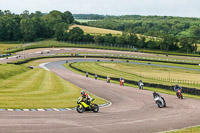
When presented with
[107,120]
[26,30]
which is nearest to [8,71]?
[107,120]

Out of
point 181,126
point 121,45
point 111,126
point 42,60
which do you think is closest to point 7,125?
point 111,126

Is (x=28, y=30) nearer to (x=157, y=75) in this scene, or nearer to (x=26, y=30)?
(x=26, y=30)

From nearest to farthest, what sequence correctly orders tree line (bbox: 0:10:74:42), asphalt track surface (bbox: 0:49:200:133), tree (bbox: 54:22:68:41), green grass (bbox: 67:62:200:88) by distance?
asphalt track surface (bbox: 0:49:200:133)
green grass (bbox: 67:62:200:88)
tree (bbox: 54:22:68:41)
tree line (bbox: 0:10:74:42)

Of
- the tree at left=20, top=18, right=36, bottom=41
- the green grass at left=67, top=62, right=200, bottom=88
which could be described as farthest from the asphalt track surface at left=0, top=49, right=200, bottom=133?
the tree at left=20, top=18, right=36, bottom=41

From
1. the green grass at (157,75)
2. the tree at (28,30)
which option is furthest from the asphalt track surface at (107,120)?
the tree at (28,30)

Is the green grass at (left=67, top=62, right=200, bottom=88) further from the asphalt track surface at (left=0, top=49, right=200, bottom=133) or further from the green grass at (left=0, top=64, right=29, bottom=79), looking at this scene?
the asphalt track surface at (left=0, top=49, right=200, bottom=133)

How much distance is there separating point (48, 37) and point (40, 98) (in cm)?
16163

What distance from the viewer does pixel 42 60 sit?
104 meters

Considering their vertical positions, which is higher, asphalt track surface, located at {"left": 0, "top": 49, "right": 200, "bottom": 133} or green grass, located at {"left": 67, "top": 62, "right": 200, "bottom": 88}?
asphalt track surface, located at {"left": 0, "top": 49, "right": 200, "bottom": 133}

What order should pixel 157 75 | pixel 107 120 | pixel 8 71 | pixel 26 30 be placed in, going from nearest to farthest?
pixel 107 120 < pixel 8 71 < pixel 157 75 < pixel 26 30

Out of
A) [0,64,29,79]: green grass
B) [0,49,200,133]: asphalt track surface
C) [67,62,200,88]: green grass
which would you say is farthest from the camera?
[67,62,200,88]: green grass

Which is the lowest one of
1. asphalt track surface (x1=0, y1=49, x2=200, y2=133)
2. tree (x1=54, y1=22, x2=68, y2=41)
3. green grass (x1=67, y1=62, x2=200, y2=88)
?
green grass (x1=67, y1=62, x2=200, y2=88)

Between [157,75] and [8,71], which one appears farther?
[157,75]

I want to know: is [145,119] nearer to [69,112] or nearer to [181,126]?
[181,126]
